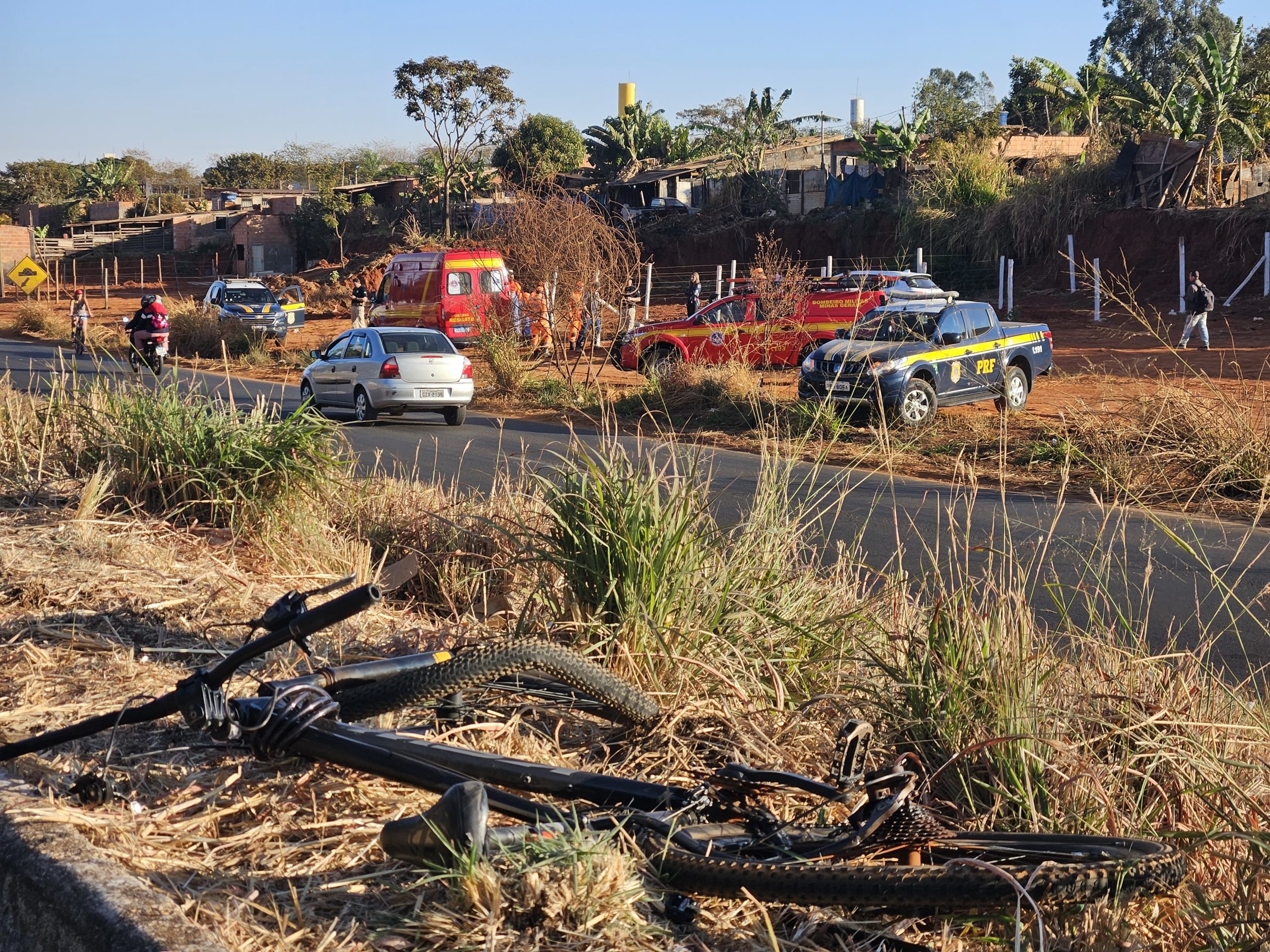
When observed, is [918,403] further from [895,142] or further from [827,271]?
[895,142]

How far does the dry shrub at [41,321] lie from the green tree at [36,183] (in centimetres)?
4614

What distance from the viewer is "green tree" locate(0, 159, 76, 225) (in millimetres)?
85812

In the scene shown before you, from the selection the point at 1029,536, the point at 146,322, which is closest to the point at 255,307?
the point at 146,322

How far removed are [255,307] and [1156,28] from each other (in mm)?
61240

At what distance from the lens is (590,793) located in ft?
8.89

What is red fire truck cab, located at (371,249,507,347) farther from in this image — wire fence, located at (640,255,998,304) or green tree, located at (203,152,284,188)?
green tree, located at (203,152,284,188)

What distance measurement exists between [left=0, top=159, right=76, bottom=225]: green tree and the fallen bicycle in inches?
3531

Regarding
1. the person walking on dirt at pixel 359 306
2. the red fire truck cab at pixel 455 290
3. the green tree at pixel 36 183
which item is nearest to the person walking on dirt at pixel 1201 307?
the red fire truck cab at pixel 455 290

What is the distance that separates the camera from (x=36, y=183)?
88062mm

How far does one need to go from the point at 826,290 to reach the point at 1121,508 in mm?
19386

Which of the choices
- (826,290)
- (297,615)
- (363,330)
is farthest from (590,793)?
(826,290)

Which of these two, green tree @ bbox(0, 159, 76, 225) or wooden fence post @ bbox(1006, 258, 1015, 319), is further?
green tree @ bbox(0, 159, 76, 225)

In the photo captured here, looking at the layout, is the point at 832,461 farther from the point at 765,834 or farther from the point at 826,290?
the point at 765,834

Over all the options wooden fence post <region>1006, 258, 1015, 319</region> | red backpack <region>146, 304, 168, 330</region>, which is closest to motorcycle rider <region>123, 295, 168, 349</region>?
red backpack <region>146, 304, 168, 330</region>
